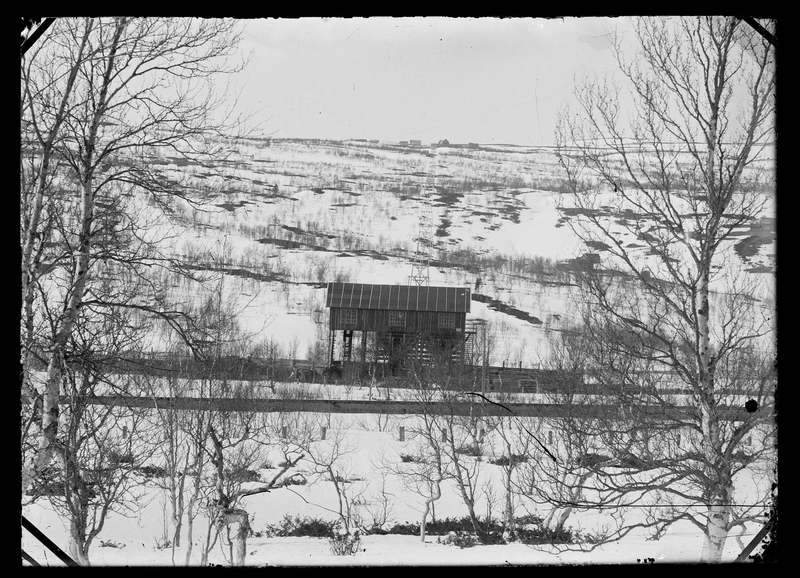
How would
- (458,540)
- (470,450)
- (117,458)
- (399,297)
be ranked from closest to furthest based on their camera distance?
(117,458) → (458,540) → (470,450) → (399,297)

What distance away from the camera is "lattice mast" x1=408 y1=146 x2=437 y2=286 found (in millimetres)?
10078

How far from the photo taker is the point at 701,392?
4.16 meters

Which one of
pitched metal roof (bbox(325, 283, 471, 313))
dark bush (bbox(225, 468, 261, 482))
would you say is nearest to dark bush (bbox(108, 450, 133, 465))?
dark bush (bbox(225, 468, 261, 482))

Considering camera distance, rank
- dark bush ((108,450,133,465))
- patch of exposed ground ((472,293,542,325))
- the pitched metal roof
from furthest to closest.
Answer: patch of exposed ground ((472,293,542,325)) < the pitched metal roof < dark bush ((108,450,133,465))

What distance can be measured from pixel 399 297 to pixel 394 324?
664mm

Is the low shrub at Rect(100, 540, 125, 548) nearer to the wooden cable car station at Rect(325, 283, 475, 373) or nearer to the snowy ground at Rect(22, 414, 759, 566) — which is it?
the snowy ground at Rect(22, 414, 759, 566)

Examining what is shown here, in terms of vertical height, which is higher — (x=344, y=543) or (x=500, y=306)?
(x=500, y=306)

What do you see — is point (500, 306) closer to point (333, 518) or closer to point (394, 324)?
point (394, 324)

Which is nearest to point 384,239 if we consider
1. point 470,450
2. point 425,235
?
point 425,235

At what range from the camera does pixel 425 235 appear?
12.4 meters
